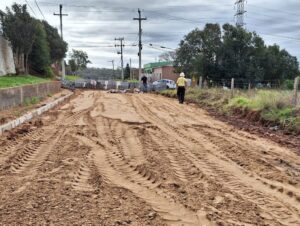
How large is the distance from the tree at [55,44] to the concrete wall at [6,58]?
13.8 metres

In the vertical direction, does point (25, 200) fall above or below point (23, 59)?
below

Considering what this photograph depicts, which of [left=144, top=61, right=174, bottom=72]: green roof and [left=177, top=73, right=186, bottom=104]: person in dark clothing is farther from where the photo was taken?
[left=144, top=61, right=174, bottom=72]: green roof

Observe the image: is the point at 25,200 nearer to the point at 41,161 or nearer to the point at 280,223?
the point at 41,161

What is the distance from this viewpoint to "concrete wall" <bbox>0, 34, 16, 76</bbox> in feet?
106

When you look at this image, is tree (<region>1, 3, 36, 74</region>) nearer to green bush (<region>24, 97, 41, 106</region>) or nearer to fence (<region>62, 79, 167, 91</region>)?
fence (<region>62, 79, 167, 91</region>)

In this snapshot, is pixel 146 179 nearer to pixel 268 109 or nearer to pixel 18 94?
pixel 268 109

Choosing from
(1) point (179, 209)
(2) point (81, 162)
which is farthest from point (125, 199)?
(2) point (81, 162)

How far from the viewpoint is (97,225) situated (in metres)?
4.11

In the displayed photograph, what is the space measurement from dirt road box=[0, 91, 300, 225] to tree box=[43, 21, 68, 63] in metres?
42.0


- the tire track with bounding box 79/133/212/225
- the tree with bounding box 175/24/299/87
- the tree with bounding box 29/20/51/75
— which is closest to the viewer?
the tire track with bounding box 79/133/212/225

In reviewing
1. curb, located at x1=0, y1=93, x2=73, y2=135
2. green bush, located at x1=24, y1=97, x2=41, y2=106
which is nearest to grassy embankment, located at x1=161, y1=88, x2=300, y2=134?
curb, located at x1=0, y1=93, x2=73, y2=135

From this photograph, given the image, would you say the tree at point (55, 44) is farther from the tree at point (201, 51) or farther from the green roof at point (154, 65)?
the green roof at point (154, 65)

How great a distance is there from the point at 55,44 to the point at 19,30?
1586 centimetres

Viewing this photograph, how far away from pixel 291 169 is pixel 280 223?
8.86 feet
